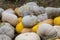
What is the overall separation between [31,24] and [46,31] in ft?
1.44

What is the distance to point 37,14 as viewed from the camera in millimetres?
3893

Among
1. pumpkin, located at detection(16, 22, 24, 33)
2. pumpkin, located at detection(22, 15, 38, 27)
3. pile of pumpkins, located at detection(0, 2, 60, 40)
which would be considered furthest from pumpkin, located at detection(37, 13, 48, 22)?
pumpkin, located at detection(16, 22, 24, 33)

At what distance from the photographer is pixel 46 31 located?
314cm

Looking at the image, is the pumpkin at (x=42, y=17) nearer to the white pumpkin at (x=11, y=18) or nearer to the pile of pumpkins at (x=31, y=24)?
the pile of pumpkins at (x=31, y=24)

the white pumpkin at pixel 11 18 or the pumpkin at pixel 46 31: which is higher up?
the pumpkin at pixel 46 31

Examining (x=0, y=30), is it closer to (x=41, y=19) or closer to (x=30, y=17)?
(x=30, y=17)

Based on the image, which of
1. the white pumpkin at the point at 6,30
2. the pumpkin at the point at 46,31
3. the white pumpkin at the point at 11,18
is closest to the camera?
the pumpkin at the point at 46,31

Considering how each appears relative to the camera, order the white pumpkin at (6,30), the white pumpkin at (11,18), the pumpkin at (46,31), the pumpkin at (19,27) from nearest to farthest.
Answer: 1. the pumpkin at (46,31)
2. the white pumpkin at (6,30)
3. the pumpkin at (19,27)
4. the white pumpkin at (11,18)

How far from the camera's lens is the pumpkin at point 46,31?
3.13m

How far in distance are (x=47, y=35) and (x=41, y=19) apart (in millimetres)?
654

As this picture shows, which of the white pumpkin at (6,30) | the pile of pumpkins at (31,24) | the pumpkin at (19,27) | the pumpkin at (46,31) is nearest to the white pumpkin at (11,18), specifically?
the pile of pumpkins at (31,24)

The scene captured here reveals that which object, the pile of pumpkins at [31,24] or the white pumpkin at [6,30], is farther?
the white pumpkin at [6,30]

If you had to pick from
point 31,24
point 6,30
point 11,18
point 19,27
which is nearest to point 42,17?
point 31,24

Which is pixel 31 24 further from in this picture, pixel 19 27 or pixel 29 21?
pixel 19 27
